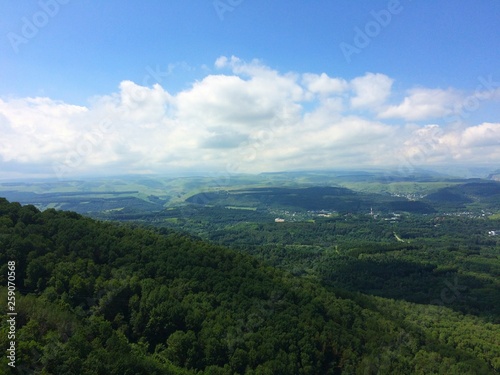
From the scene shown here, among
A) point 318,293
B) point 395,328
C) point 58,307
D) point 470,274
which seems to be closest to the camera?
point 58,307

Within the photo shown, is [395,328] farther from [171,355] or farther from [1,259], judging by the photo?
[1,259]

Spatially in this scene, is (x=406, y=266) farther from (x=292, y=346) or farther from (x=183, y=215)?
(x=183, y=215)

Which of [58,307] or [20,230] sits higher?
[20,230]

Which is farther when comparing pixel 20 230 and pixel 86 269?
pixel 20 230

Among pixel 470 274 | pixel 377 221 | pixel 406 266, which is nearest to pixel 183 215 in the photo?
pixel 377 221

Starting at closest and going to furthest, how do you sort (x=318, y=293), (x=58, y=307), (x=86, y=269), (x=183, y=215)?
(x=58, y=307), (x=86, y=269), (x=318, y=293), (x=183, y=215)

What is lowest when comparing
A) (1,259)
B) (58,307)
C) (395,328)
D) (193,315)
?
(395,328)
